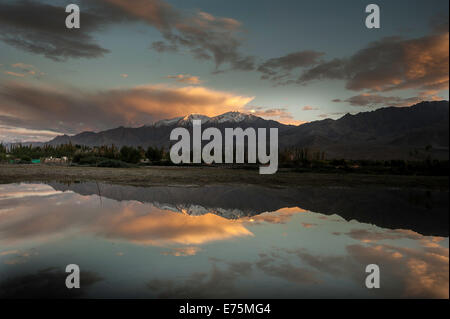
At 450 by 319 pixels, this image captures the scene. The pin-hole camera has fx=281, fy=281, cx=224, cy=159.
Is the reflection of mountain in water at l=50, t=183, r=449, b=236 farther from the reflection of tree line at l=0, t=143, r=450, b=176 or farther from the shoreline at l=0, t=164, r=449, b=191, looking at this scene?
the reflection of tree line at l=0, t=143, r=450, b=176

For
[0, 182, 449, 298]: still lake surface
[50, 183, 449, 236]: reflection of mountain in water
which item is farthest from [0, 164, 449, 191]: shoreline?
[0, 182, 449, 298]: still lake surface

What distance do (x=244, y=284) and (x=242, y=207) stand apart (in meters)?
9.60

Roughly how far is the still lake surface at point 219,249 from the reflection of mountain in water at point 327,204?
0.50 ft

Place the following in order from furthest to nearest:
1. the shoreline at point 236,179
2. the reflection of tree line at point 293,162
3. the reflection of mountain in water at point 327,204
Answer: the reflection of tree line at point 293,162, the shoreline at point 236,179, the reflection of mountain in water at point 327,204

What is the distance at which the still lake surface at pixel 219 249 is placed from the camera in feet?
21.0

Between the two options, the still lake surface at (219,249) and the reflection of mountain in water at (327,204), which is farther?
the reflection of mountain in water at (327,204)

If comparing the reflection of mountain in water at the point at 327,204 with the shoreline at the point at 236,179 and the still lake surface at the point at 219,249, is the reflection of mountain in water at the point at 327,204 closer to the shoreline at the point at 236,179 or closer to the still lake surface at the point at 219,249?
the still lake surface at the point at 219,249

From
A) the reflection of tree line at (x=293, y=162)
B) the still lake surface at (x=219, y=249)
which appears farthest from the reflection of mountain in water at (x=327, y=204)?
the reflection of tree line at (x=293, y=162)

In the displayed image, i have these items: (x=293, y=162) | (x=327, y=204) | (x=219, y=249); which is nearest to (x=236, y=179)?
(x=327, y=204)

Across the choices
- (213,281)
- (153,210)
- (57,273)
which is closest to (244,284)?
(213,281)

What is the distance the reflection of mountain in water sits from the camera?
43.9 ft

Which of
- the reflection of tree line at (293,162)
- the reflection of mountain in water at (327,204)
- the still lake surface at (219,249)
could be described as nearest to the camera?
the still lake surface at (219,249)

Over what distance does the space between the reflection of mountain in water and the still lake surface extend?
0.50ft
